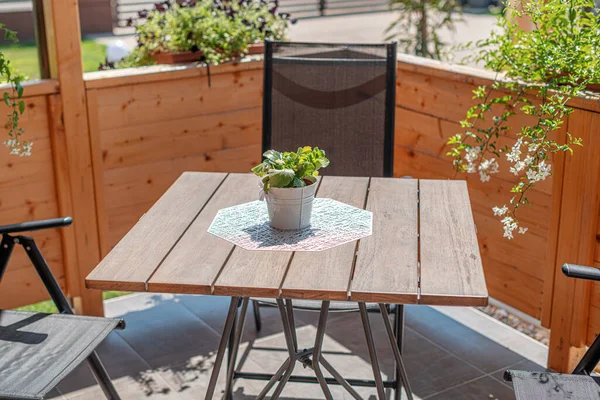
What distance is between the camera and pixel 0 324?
2391 millimetres

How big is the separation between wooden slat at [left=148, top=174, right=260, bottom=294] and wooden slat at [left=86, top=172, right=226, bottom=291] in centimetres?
2

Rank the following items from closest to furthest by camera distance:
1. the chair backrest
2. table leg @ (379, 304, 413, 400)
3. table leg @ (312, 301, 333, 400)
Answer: table leg @ (312, 301, 333, 400) < table leg @ (379, 304, 413, 400) < the chair backrest

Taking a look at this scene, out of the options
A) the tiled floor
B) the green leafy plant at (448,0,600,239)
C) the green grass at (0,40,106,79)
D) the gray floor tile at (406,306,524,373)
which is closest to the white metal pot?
the green leafy plant at (448,0,600,239)

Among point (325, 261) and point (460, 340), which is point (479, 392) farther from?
point (325, 261)

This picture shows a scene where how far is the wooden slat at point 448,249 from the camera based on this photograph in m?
1.76

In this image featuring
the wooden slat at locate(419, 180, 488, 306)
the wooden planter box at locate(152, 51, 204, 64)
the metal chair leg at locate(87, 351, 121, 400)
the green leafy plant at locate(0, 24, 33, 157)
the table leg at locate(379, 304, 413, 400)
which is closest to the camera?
the wooden slat at locate(419, 180, 488, 306)

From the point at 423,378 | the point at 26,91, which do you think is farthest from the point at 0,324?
the point at 423,378

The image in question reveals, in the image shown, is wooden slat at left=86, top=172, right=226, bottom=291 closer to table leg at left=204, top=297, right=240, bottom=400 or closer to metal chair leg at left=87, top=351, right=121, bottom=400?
table leg at left=204, top=297, right=240, bottom=400

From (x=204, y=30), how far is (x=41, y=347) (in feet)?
5.84

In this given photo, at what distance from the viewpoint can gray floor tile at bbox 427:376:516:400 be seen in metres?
2.86

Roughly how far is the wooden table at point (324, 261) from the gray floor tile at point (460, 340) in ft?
3.01

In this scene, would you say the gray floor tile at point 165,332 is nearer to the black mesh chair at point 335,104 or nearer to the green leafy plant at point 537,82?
the black mesh chair at point 335,104

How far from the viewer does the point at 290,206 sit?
6.86ft

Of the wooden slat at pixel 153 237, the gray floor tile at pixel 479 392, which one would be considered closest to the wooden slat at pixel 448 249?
the wooden slat at pixel 153 237
